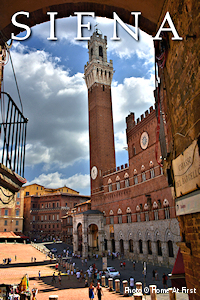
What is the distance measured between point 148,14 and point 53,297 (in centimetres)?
1194

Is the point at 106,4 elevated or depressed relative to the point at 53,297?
elevated

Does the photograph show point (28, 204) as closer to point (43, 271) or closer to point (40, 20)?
point (43, 271)

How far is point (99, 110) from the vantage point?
49562mm

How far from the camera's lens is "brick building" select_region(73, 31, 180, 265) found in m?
26.8

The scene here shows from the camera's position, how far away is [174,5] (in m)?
5.57

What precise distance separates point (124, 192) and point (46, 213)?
37.8m

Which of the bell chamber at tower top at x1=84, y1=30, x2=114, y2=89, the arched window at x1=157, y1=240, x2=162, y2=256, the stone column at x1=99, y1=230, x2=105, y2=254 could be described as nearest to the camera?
the arched window at x1=157, y1=240, x2=162, y2=256

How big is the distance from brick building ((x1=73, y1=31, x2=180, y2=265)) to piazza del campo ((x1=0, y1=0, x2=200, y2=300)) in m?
0.15

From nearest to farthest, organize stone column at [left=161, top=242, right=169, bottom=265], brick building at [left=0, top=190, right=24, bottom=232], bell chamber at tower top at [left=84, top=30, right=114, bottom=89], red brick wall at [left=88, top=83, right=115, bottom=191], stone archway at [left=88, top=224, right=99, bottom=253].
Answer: stone column at [left=161, top=242, right=169, bottom=265], stone archway at [left=88, top=224, right=99, bottom=253], red brick wall at [left=88, top=83, right=115, bottom=191], bell chamber at tower top at [left=84, top=30, right=114, bottom=89], brick building at [left=0, top=190, right=24, bottom=232]

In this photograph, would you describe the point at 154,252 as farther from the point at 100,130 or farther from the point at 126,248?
the point at 100,130

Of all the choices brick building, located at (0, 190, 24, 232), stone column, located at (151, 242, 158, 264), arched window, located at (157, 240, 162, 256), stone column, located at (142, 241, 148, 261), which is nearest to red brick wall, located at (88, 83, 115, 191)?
stone column, located at (142, 241, 148, 261)

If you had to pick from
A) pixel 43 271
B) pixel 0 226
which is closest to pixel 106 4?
pixel 43 271

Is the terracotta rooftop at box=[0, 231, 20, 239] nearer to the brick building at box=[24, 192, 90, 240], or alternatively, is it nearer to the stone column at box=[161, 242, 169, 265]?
the brick building at box=[24, 192, 90, 240]

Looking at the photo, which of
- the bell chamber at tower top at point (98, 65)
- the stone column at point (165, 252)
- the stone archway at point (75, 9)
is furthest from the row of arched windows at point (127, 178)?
the bell chamber at tower top at point (98, 65)
